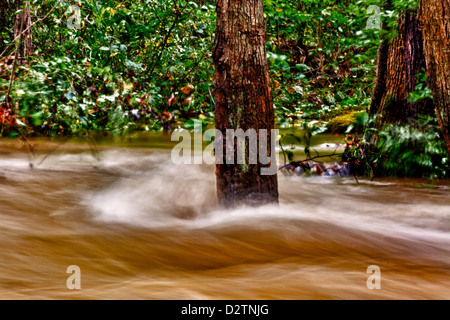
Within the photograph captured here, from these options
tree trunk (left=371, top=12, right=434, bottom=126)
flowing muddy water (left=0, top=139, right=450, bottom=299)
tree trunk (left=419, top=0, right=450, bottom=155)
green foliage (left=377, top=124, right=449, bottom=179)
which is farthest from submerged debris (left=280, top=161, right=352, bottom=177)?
tree trunk (left=419, top=0, right=450, bottom=155)

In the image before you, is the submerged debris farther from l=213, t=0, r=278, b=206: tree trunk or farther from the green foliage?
l=213, t=0, r=278, b=206: tree trunk

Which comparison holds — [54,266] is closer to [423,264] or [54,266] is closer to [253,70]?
[253,70]

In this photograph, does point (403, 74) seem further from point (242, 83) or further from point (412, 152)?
point (242, 83)

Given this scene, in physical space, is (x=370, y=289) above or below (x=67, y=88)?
below

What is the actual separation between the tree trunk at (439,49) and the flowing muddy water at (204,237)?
1126 millimetres

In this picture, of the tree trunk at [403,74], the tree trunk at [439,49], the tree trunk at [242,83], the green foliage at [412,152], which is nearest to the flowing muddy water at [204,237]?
the green foliage at [412,152]

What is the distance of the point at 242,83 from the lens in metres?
3.59

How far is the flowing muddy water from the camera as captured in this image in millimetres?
2639

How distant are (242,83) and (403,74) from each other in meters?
3.26

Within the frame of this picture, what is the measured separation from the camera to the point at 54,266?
2.91m

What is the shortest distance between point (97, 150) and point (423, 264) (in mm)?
5322

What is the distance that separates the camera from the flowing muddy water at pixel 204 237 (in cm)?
264

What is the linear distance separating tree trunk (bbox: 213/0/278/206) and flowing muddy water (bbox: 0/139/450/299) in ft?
1.05
